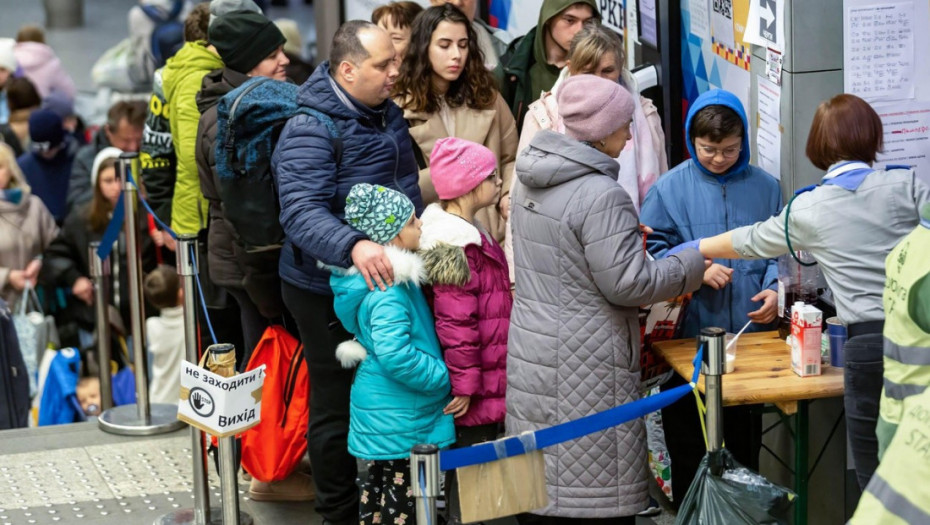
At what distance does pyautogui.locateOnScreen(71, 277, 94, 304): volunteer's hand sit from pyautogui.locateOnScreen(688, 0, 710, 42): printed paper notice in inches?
152

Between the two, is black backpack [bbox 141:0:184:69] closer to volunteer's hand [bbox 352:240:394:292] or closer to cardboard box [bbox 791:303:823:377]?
A: volunteer's hand [bbox 352:240:394:292]

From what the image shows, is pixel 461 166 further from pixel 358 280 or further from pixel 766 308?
pixel 766 308

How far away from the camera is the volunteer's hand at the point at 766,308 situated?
4910 millimetres

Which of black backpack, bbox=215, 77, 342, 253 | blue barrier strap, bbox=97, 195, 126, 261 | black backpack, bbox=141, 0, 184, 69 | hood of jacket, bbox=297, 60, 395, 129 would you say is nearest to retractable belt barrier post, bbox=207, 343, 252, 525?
black backpack, bbox=215, 77, 342, 253

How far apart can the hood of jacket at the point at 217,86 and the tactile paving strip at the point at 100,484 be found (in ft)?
4.99

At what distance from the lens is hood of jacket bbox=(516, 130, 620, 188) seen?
4.31m

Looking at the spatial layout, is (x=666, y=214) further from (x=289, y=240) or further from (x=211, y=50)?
(x=211, y=50)

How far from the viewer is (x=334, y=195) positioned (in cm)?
478

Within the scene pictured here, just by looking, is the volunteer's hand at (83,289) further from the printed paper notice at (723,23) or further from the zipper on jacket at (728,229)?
the zipper on jacket at (728,229)

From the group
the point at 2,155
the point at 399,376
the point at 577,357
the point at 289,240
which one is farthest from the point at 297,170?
the point at 2,155

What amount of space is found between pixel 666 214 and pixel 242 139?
150 cm

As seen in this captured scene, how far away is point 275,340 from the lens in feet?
17.5

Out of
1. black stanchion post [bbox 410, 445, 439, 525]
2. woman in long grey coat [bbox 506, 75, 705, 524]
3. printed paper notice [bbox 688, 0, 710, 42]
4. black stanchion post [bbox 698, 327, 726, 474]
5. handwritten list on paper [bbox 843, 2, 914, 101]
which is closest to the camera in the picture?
black stanchion post [bbox 410, 445, 439, 525]

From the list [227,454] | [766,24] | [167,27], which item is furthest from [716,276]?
[167,27]
